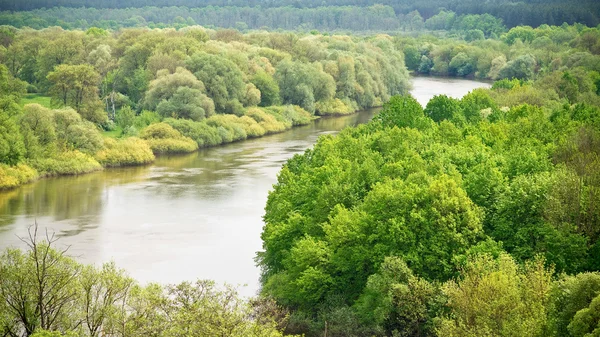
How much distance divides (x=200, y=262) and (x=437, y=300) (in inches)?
606

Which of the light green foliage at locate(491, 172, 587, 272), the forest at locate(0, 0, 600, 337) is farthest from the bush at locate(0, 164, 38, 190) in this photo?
the light green foliage at locate(491, 172, 587, 272)

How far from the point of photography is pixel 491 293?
24438 millimetres

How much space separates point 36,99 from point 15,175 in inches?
1016

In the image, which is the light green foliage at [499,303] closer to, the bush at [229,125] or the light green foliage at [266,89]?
the bush at [229,125]

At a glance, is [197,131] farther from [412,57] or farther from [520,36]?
[520,36]

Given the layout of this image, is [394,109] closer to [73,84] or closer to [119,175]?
[119,175]

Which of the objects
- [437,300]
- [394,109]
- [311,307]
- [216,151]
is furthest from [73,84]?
[437,300]

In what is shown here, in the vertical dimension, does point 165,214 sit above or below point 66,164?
below

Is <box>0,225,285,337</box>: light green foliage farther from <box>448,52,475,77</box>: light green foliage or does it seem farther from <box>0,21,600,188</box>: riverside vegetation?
<box>448,52,475,77</box>: light green foliage

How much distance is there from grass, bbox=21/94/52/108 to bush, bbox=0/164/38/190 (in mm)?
20023

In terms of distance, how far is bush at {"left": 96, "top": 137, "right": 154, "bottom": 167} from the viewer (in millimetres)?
63328

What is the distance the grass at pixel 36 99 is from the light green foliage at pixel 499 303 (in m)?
57.2

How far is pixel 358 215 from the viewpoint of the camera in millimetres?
32438

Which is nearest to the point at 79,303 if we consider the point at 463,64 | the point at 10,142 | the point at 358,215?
the point at 358,215
